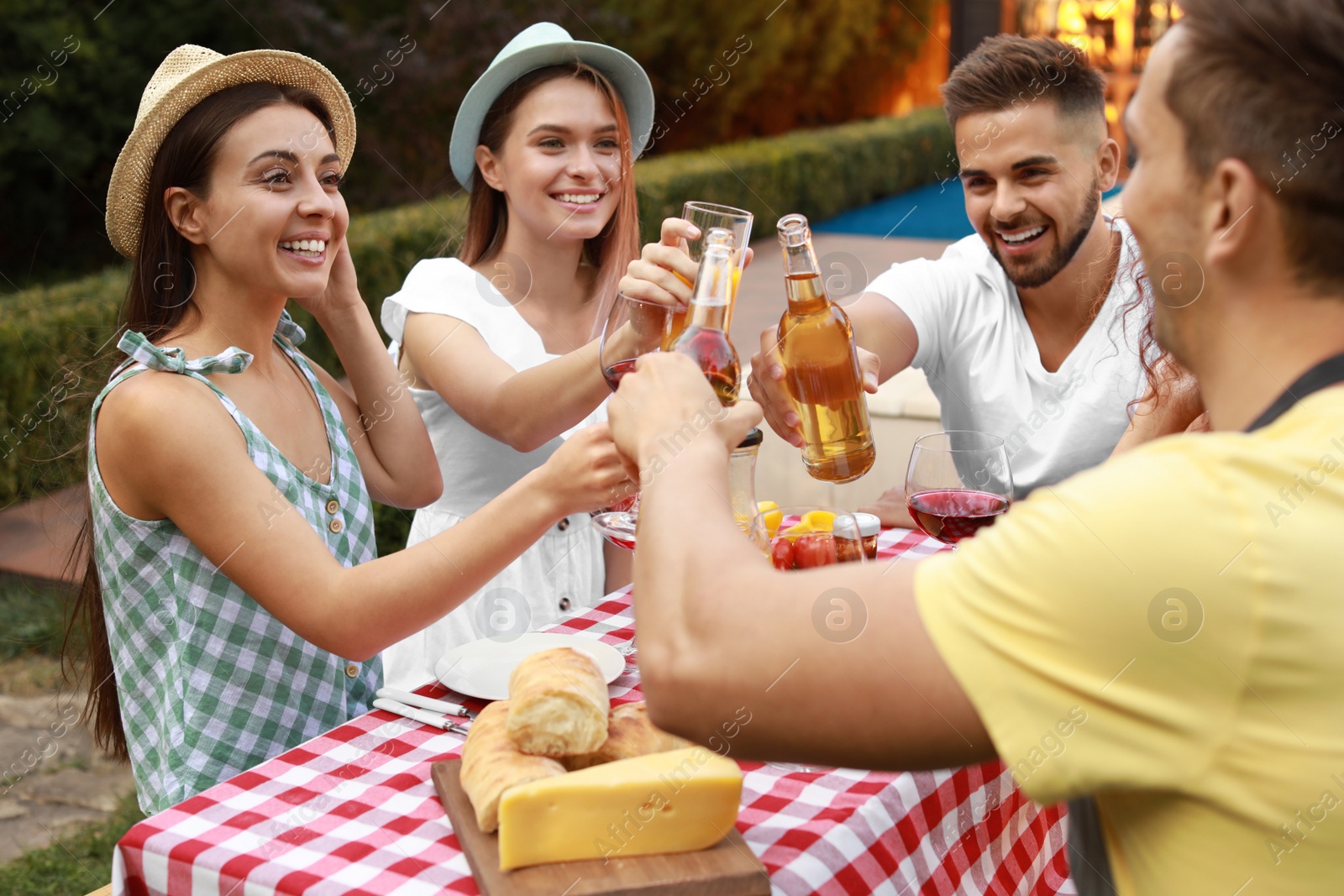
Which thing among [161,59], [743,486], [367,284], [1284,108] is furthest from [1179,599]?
[161,59]

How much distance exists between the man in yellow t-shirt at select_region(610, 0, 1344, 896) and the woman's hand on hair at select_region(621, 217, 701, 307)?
790 mm

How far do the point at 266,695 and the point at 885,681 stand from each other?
1.43m

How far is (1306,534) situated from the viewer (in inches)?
37.5

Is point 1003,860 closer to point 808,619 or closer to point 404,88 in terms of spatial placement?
point 808,619

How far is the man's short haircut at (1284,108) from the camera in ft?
3.29

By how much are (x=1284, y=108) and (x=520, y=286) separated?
7.66 ft

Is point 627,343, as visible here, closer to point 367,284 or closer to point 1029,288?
point 1029,288

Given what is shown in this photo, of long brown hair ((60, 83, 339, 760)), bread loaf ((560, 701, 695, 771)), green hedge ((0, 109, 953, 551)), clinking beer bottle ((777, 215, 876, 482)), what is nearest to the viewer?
bread loaf ((560, 701, 695, 771))

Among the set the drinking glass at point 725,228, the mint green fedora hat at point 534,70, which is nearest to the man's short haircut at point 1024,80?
the mint green fedora hat at point 534,70

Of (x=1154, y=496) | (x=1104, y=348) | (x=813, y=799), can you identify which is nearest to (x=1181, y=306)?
(x=1154, y=496)

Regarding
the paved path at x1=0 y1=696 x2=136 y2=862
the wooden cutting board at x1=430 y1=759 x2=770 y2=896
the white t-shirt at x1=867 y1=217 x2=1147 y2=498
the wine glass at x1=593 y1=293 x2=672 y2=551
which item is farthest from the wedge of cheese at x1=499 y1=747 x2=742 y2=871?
the paved path at x1=0 y1=696 x2=136 y2=862

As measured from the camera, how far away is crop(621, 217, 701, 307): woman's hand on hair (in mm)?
1836

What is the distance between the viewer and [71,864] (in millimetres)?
3332

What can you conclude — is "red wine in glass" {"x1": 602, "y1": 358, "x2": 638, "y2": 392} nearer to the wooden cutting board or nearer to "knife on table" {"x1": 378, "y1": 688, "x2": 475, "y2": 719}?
"knife on table" {"x1": 378, "y1": 688, "x2": 475, "y2": 719}
